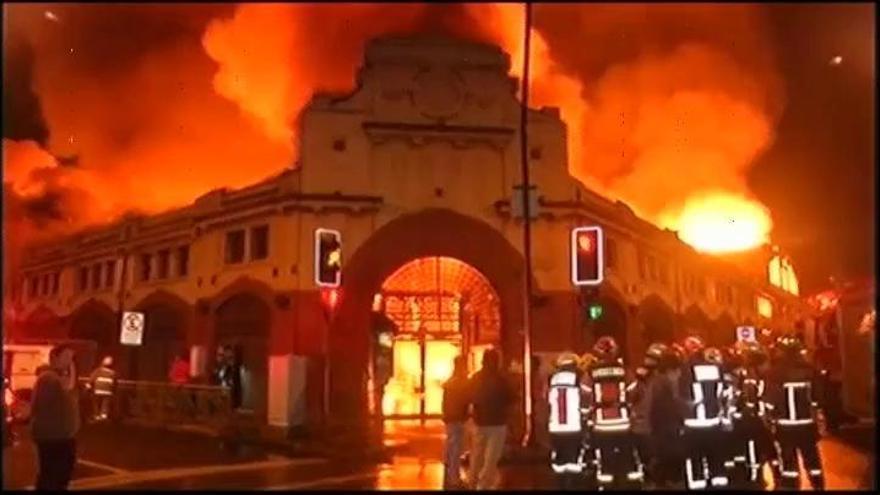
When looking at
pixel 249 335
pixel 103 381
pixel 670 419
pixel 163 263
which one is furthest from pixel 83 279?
pixel 670 419

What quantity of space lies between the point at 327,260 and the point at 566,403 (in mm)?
8841

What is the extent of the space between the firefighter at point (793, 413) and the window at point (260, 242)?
1250 cm

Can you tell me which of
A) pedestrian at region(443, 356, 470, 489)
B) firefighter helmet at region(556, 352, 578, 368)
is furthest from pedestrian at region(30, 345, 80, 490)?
firefighter helmet at region(556, 352, 578, 368)

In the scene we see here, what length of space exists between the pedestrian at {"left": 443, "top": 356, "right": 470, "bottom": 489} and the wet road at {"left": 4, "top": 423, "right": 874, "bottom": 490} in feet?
1.96

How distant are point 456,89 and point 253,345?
25.5 ft

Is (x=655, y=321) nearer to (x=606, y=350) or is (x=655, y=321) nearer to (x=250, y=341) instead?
(x=250, y=341)

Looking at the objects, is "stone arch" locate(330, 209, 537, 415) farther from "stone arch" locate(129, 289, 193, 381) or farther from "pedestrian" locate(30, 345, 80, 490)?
"pedestrian" locate(30, 345, 80, 490)

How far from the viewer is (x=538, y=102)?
27328mm

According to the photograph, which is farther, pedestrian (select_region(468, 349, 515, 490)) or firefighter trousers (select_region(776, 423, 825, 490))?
firefighter trousers (select_region(776, 423, 825, 490))

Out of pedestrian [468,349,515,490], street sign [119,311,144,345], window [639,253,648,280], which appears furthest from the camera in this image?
window [639,253,648,280]

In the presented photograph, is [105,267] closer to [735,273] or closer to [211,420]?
[211,420]

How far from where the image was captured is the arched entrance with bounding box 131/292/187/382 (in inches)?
885

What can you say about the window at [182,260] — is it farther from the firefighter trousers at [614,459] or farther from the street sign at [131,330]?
the firefighter trousers at [614,459]

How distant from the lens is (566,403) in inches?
Result: 411
